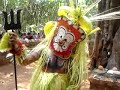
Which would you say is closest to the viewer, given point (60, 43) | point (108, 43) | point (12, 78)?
point (60, 43)

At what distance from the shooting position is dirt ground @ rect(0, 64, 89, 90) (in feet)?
20.2

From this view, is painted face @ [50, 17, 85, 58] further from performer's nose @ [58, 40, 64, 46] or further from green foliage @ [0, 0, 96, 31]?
green foliage @ [0, 0, 96, 31]

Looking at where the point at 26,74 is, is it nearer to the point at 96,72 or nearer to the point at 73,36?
the point at 96,72

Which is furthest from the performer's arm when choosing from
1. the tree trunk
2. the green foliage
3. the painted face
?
the green foliage

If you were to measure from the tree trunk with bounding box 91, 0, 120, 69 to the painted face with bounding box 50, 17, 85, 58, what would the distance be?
2.98 metres

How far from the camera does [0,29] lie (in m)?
8.51

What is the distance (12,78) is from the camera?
6930 mm

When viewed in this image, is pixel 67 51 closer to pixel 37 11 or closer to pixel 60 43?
pixel 60 43

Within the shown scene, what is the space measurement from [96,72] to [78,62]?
1833 mm

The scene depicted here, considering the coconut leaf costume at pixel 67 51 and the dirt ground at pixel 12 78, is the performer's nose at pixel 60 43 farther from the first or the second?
the dirt ground at pixel 12 78

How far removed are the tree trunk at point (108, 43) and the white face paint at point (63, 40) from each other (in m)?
3.00

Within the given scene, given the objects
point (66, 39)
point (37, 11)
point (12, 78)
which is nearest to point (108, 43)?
point (12, 78)

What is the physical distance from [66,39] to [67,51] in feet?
0.33

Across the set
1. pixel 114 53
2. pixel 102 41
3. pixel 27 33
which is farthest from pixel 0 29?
pixel 114 53
